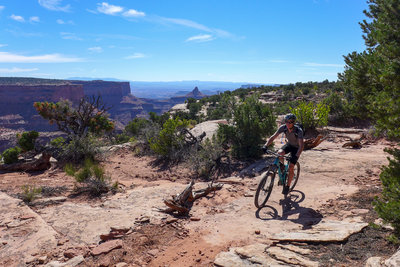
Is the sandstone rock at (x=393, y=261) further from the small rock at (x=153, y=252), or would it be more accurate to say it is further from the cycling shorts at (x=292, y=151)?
the cycling shorts at (x=292, y=151)

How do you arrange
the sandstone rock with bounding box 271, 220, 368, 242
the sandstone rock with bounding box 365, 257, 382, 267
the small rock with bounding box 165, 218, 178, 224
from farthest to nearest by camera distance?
the small rock with bounding box 165, 218, 178, 224 → the sandstone rock with bounding box 271, 220, 368, 242 → the sandstone rock with bounding box 365, 257, 382, 267

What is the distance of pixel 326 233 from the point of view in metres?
3.83

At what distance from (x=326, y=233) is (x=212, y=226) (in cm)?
186

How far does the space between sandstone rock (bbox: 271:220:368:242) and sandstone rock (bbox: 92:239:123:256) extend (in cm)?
240

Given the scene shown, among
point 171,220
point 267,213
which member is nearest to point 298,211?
point 267,213

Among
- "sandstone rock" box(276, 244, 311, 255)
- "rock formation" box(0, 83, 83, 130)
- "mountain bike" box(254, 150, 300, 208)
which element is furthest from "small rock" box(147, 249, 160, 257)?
"rock formation" box(0, 83, 83, 130)

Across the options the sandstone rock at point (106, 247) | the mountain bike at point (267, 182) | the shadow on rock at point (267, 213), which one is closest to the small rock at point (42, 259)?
the sandstone rock at point (106, 247)

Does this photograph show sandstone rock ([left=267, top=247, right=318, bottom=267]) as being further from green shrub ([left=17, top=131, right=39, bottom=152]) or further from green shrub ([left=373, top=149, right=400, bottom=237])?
green shrub ([left=17, top=131, right=39, bottom=152])

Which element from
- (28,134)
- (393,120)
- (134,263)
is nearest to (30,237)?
(134,263)

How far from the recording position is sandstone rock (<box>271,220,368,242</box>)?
3.64 m

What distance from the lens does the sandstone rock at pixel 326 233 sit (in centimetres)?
364

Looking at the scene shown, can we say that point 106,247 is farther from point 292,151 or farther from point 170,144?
point 170,144

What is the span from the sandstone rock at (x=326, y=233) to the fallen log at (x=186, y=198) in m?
2.24

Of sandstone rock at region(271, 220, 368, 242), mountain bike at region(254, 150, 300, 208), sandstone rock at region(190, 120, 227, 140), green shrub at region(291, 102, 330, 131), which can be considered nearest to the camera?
sandstone rock at region(271, 220, 368, 242)
